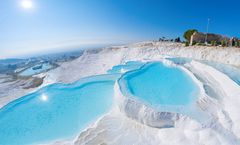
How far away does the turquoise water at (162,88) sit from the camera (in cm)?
990

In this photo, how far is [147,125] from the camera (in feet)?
26.5

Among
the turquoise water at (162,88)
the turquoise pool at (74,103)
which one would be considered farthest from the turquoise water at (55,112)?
the turquoise water at (162,88)

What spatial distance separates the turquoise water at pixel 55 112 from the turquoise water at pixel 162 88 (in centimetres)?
192

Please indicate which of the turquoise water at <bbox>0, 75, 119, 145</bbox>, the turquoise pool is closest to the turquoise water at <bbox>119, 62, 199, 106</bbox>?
the turquoise pool

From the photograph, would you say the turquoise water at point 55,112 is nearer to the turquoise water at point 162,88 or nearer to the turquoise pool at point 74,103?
the turquoise pool at point 74,103

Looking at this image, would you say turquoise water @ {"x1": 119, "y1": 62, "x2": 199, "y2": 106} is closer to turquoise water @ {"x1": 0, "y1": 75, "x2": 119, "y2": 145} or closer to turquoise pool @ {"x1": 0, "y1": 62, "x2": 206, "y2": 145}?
turquoise pool @ {"x1": 0, "y1": 62, "x2": 206, "y2": 145}

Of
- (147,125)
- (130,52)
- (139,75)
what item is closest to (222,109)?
(147,125)

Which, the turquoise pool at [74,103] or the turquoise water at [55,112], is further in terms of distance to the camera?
the turquoise pool at [74,103]

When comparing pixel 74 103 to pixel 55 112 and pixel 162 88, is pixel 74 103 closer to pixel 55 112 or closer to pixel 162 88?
pixel 55 112

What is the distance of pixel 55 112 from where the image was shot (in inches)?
445

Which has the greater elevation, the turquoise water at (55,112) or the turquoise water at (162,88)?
the turquoise water at (162,88)

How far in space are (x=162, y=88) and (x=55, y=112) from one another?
753 centimetres

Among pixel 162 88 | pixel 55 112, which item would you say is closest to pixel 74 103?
pixel 55 112

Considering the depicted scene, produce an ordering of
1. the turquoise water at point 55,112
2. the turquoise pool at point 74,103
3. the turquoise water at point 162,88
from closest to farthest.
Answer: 1. the turquoise water at point 55,112
2. the turquoise pool at point 74,103
3. the turquoise water at point 162,88
